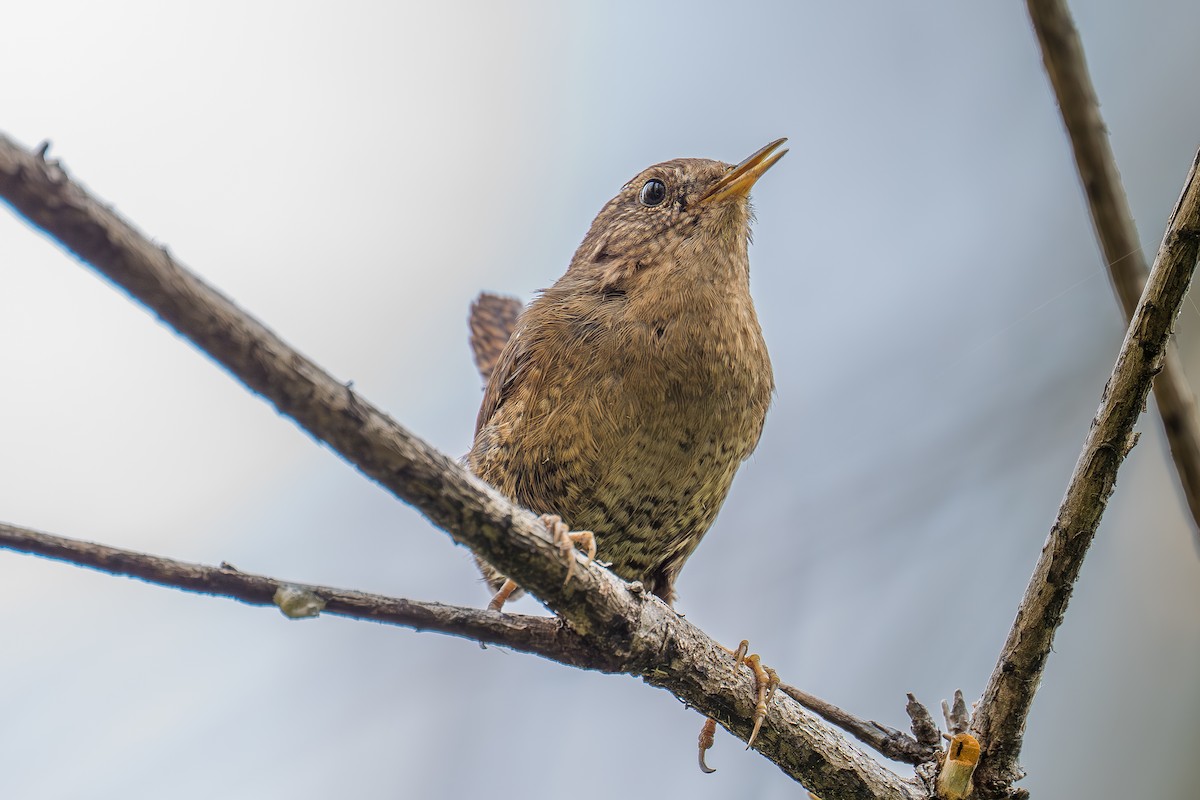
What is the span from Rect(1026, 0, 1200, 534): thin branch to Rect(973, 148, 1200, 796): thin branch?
1.16 feet

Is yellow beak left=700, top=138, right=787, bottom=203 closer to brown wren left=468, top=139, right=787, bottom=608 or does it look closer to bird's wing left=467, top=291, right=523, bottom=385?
brown wren left=468, top=139, right=787, bottom=608

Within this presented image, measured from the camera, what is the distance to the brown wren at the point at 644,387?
8.11ft

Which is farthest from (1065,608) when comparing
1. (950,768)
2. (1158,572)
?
(1158,572)

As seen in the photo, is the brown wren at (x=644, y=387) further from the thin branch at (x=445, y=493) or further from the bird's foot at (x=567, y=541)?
the thin branch at (x=445, y=493)

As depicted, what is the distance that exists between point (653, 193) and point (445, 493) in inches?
73.6

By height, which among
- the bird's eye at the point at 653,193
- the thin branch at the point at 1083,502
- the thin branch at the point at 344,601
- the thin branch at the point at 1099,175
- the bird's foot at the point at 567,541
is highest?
the bird's eye at the point at 653,193

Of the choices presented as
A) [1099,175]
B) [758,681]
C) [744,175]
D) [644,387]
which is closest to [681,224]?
[744,175]

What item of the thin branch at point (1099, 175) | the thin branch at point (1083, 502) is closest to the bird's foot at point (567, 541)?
the thin branch at point (1083, 502)

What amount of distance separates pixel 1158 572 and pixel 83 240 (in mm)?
3715

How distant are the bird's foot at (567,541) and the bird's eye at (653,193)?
4.19 feet

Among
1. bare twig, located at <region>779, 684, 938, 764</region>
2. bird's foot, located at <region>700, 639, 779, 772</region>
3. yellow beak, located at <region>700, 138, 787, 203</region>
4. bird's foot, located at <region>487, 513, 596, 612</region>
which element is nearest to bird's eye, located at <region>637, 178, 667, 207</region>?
yellow beak, located at <region>700, 138, 787, 203</region>

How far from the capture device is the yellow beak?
2770 mm

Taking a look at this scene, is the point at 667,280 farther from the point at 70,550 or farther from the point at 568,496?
the point at 70,550

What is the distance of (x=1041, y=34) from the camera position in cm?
196
